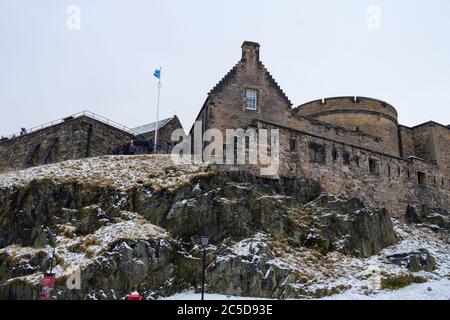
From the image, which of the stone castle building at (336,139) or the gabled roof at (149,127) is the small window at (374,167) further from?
→ the gabled roof at (149,127)

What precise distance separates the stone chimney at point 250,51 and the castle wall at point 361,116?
6586 mm

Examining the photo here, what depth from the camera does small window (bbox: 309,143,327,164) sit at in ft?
95.1

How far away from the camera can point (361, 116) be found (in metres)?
34.6

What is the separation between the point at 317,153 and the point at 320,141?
0.72 metres

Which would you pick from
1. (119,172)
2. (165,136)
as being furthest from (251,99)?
(165,136)

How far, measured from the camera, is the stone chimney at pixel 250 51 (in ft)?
101

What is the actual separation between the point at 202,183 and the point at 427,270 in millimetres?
11354

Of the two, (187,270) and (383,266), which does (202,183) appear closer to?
(187,270)

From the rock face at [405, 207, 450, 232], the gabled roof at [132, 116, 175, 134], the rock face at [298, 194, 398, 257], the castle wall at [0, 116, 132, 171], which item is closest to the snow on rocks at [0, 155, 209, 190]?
the castle wall at [0, 116, 132, 171]

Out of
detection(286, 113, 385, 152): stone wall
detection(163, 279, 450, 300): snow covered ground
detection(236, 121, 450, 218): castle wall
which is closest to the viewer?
detection(163, 279, 450, 300): snow covered ground

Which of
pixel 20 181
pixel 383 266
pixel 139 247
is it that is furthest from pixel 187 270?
pixel 20 181

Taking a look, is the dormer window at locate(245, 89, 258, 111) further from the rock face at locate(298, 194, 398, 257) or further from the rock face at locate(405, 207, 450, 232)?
the rock face at locate(405, 207, 450, 232)

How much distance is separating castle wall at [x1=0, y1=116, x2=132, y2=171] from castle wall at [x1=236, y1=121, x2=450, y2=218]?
11.6 meters

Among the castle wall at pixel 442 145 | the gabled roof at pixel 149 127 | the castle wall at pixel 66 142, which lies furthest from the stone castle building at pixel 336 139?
the gabled roof at pixel 149 127
